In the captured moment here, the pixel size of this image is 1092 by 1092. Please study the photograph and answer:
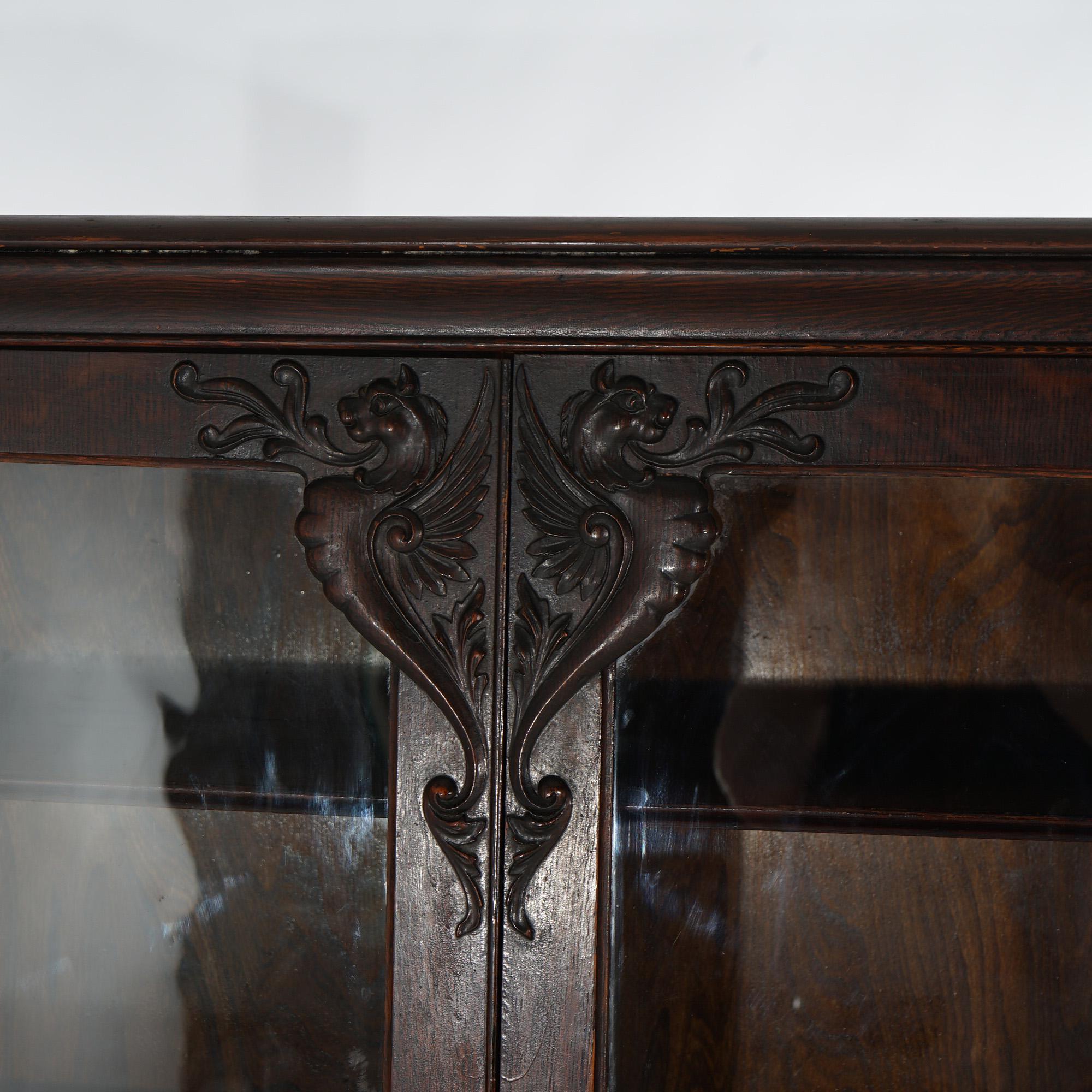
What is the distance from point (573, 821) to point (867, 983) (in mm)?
181

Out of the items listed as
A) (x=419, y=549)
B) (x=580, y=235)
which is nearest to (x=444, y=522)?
(x=419, y=549)

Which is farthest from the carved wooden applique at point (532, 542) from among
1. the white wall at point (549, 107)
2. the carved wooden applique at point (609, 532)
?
the white wall at point (549, 107)

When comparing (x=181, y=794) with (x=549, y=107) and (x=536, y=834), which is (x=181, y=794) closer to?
(x=536, y=834)

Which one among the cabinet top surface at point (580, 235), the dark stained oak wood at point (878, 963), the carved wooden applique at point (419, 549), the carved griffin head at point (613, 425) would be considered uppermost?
the cabinet top surface at point (580, 235)

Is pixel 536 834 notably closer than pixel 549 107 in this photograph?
Yes

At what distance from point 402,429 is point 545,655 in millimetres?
130

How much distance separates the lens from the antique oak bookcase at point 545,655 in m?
0.48

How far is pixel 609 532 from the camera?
0.49 metres

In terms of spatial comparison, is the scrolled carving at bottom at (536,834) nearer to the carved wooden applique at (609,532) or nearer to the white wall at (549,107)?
the carved wooden applique at (609,532)

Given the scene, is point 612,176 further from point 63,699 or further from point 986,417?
point 63,699

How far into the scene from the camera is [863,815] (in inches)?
20.6

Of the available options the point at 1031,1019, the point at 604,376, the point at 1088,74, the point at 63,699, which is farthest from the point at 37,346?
the point at 1088,74

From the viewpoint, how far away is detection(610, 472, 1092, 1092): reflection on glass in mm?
506

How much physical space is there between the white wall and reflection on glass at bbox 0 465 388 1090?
47 cm
